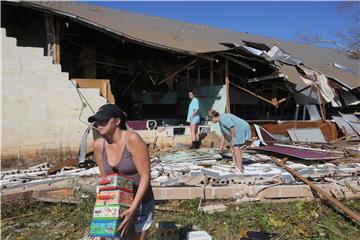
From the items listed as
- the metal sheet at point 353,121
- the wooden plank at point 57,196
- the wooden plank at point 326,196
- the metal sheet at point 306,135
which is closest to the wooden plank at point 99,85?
the wooden plank at point 57,196

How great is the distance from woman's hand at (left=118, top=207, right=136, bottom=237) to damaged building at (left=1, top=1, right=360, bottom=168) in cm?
721

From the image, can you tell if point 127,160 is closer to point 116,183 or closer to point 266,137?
point 116,183

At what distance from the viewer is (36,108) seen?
960 centimetres

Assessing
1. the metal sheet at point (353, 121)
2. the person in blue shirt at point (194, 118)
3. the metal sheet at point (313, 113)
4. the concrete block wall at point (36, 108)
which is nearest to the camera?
the concrete block wall at point (36, 108)

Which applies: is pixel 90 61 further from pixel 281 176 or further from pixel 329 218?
pixel 329 218

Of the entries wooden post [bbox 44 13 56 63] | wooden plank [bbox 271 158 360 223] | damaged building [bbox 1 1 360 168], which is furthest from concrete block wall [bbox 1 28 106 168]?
wooden plank [bbox 271 158 360 223]

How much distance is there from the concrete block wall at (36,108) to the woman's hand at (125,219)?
717 cm

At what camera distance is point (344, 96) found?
15.7 metres

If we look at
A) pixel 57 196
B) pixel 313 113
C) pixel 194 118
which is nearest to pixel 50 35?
pixel 194 118

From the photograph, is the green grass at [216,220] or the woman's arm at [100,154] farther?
the green grass at [216,220]

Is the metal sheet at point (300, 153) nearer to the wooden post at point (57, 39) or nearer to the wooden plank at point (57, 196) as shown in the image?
the wooden plank at point (57, 196)

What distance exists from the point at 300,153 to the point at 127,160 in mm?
7133

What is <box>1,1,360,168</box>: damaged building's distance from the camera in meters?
9.48

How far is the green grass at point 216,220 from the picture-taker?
503cm
